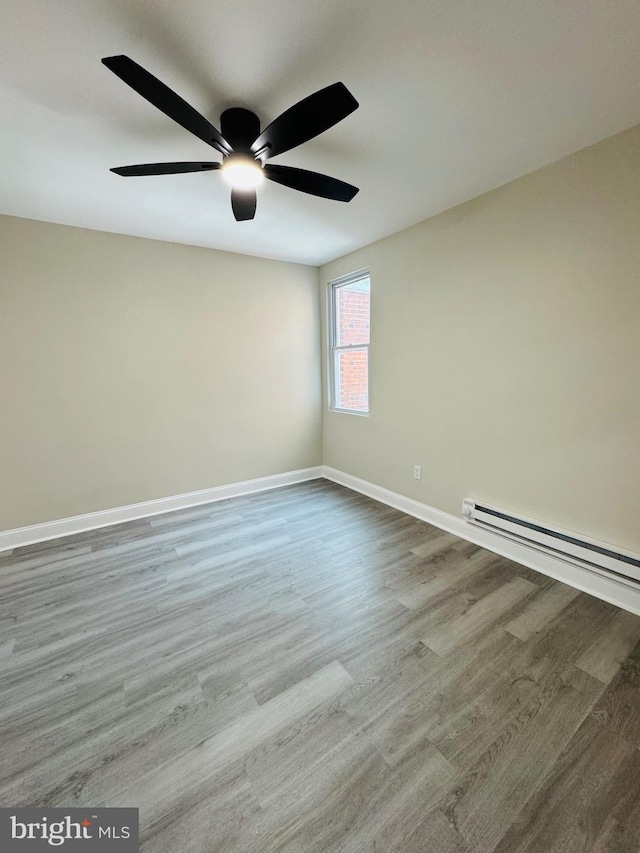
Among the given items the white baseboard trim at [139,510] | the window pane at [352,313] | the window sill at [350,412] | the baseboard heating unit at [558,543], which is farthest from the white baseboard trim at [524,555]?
the window pane at [352,313]

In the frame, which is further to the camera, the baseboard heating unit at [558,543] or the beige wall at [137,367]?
the beige wall at [137,367]

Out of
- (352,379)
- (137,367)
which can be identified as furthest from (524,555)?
(137,367)

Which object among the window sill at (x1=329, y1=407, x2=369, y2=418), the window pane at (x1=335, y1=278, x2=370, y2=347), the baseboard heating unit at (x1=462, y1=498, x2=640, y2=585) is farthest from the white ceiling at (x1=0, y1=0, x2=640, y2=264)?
the baseboard heating unit at (x1=462, y1=498, x2=640, y2=585)

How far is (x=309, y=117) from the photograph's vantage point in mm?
1220

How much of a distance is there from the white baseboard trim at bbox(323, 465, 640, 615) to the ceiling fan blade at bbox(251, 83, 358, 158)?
260 cm

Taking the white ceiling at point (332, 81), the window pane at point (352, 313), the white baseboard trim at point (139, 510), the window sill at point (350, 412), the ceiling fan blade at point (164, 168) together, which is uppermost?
the white ceiling at point (332, 81)

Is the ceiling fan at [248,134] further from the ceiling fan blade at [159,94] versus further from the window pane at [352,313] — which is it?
the window pane at [352,313]

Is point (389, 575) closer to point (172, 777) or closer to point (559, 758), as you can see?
point (559, 758)

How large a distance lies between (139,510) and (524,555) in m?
3.24

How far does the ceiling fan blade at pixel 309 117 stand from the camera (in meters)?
1.12

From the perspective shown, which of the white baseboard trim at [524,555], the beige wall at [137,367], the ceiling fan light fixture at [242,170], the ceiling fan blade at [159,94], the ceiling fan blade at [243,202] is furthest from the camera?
the beige wall at [137,367]

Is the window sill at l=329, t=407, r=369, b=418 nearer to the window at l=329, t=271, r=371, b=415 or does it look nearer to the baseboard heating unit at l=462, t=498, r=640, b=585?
the window at l=329, t=271, r=371, b=415

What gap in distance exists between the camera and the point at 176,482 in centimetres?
333

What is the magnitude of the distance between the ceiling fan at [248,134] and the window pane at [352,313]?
1.82 m
